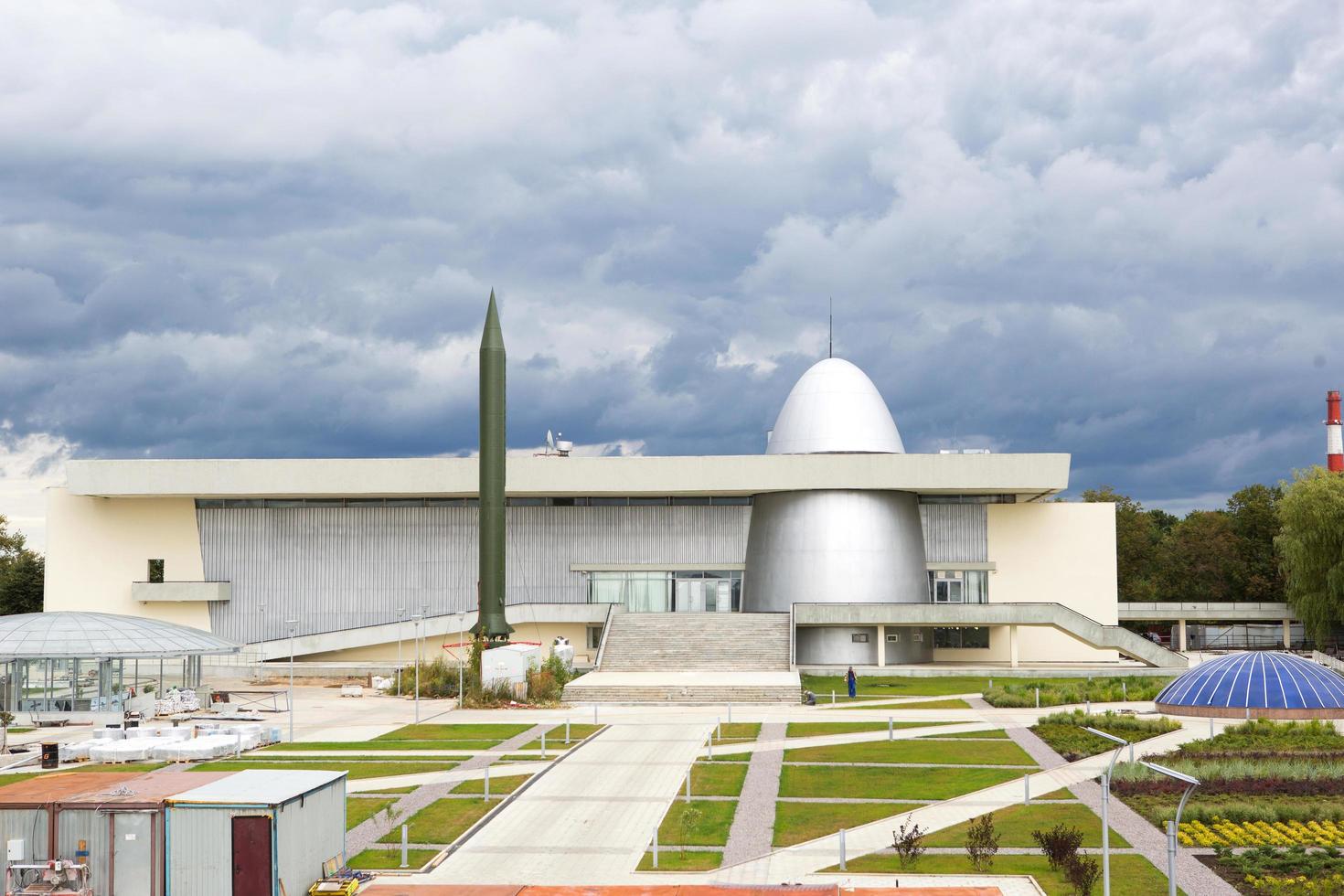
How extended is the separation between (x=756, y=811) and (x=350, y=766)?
36.9 ft

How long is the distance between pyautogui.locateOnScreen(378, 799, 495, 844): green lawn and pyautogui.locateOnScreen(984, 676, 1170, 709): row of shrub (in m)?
23.7

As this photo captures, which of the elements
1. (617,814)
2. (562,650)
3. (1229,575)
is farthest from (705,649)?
(1229,575)

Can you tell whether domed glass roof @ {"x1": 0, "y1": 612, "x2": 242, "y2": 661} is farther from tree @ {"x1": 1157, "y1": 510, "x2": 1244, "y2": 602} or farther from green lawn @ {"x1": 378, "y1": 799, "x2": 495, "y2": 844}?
tree @ {"x1": 1157, "y1": 510, "x2": 1244, "y2": 602}

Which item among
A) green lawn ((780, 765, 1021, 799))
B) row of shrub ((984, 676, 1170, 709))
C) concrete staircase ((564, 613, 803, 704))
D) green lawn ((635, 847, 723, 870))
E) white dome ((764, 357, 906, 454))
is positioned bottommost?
row of shrub ((984, 676, 1170, 709))

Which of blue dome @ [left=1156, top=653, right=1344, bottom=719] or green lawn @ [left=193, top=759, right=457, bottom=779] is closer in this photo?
green lawn @ [left=193, top=759, right=457, bottom=779]

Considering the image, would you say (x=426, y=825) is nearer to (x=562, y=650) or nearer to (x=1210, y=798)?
(x=1210, y=798)

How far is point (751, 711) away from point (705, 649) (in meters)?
12.9

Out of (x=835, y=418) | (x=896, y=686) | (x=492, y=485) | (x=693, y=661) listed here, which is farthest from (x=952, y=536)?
(x=492, y=485)

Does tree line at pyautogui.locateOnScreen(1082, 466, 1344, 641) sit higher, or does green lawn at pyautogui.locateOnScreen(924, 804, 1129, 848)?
tree line at pyautogui.locateOnScreen(1082, 466, 1344, 641)

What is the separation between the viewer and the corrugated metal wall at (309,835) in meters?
19.1

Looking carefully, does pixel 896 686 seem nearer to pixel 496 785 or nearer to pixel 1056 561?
pixel 1056 561

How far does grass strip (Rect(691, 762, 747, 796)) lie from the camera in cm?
2816

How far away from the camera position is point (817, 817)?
2530cm

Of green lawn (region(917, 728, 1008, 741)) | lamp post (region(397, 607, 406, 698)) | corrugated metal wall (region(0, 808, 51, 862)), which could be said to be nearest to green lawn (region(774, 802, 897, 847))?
green lawn (region(917, 728, 1008, 741))
